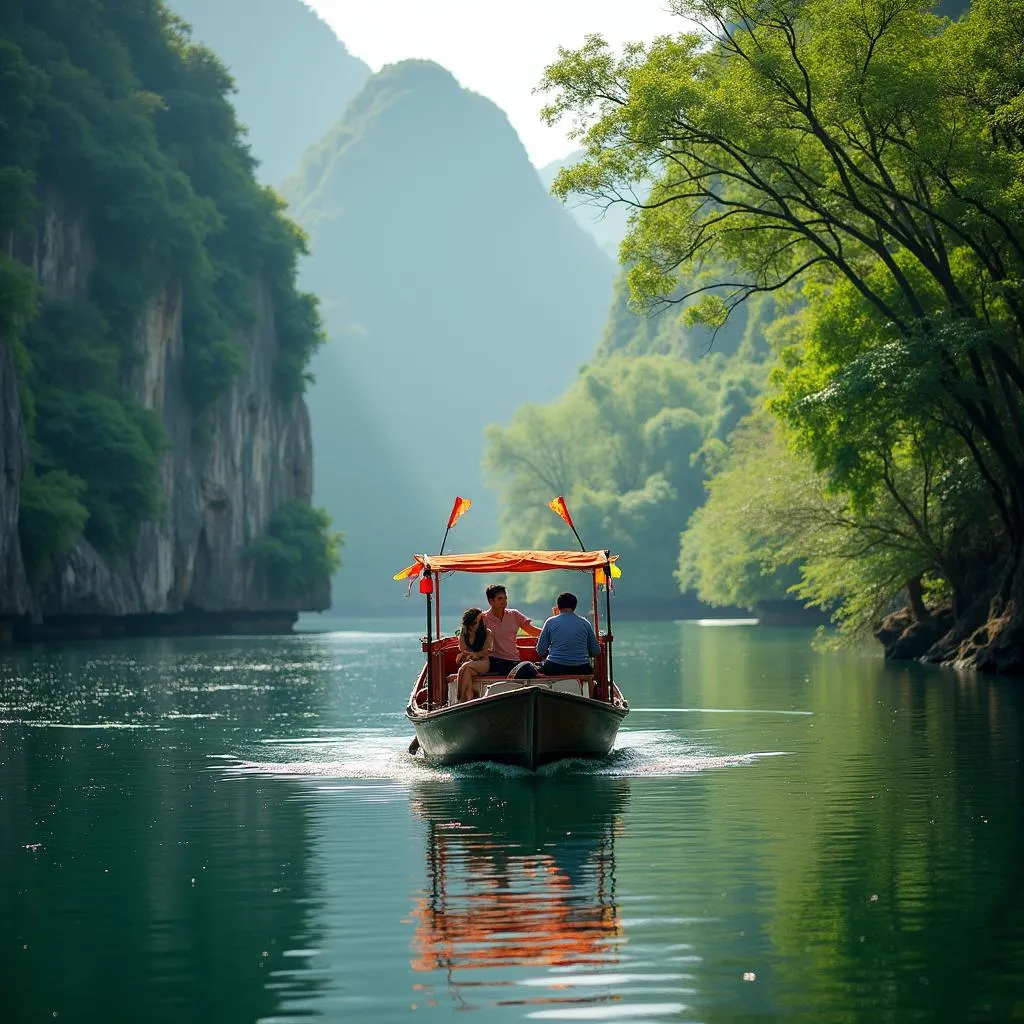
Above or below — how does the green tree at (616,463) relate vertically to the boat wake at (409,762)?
above

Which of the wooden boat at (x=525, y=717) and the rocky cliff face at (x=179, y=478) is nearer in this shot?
the wooden boat at (x=525, y=717)

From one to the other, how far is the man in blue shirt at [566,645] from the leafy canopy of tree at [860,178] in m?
13.7

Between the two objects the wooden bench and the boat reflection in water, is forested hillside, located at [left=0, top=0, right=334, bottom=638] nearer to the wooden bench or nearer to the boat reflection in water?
the wooden bench

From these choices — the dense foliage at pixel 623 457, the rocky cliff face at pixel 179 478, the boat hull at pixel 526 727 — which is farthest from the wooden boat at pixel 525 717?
the dense foliage at pixel 623 457

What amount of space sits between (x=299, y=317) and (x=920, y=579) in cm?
5274

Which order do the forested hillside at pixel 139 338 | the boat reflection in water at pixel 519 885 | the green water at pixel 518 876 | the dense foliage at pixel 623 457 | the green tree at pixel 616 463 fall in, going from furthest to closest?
the green tree at pixel 616 463
the dense foliage at pixel 623 457
the forested hillside at pixel 139 338
the boat reflection in water at pixel 519 885
the green water at pixel 518 876

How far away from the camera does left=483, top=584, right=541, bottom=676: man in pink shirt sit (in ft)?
66.8

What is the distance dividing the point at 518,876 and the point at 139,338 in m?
63.4

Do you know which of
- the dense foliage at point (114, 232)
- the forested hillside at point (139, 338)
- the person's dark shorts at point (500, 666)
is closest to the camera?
the person's dark shorts at point (500, 666)

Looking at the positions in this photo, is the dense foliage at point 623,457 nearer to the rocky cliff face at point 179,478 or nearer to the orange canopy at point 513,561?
the rocky cliff face at point 179,478

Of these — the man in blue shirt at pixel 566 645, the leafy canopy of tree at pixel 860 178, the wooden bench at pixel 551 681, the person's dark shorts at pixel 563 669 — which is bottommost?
the wooden bench at pixel 551 681

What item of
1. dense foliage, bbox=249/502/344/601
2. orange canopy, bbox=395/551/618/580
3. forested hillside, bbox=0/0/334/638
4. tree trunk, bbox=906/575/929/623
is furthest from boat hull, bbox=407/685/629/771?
dense foliage, bbox=249/502/344/601

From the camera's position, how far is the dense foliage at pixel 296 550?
282 feet

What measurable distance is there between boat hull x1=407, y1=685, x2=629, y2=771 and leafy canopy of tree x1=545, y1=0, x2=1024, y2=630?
48.8 feet
